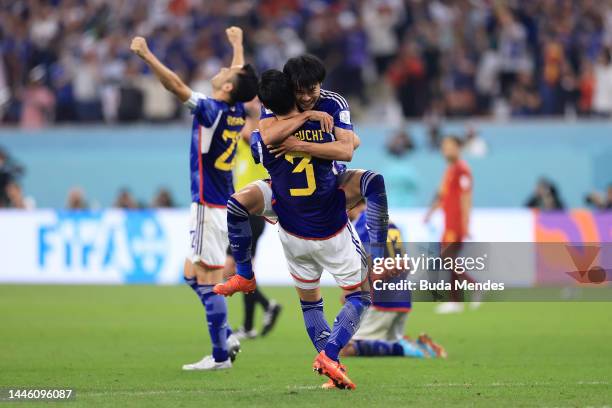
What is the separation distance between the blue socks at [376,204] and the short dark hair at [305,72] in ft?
2.60

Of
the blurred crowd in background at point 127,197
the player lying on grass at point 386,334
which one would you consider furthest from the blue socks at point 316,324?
the blurred crowd in background at point 127,197

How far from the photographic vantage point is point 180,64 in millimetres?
24094

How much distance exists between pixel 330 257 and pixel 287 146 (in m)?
0.88

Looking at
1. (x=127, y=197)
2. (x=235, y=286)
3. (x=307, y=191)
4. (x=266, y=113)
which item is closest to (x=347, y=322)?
(x=235, y=286)

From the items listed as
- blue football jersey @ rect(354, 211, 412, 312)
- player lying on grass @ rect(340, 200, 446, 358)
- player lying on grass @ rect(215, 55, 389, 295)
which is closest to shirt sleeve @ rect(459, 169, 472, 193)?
player lying on grass @ rect(340, 200, 446, 358)

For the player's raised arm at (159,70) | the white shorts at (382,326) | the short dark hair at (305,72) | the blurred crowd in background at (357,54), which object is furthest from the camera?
the blurred crowd in background at (357,54)

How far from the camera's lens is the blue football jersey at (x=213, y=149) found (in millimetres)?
10070

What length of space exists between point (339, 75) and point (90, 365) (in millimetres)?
14190

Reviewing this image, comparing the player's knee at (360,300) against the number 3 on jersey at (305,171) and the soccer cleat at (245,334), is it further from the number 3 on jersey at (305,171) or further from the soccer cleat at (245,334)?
the soccer cleat at (245,334)

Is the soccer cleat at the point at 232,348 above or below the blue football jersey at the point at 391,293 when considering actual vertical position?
below

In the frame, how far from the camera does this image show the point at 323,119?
316 inches

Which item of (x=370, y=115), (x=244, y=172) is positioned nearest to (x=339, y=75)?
(x=370, y=115)

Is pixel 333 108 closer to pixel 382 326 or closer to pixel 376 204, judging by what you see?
pixel 376 204

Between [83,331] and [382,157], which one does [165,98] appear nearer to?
[382,157]
